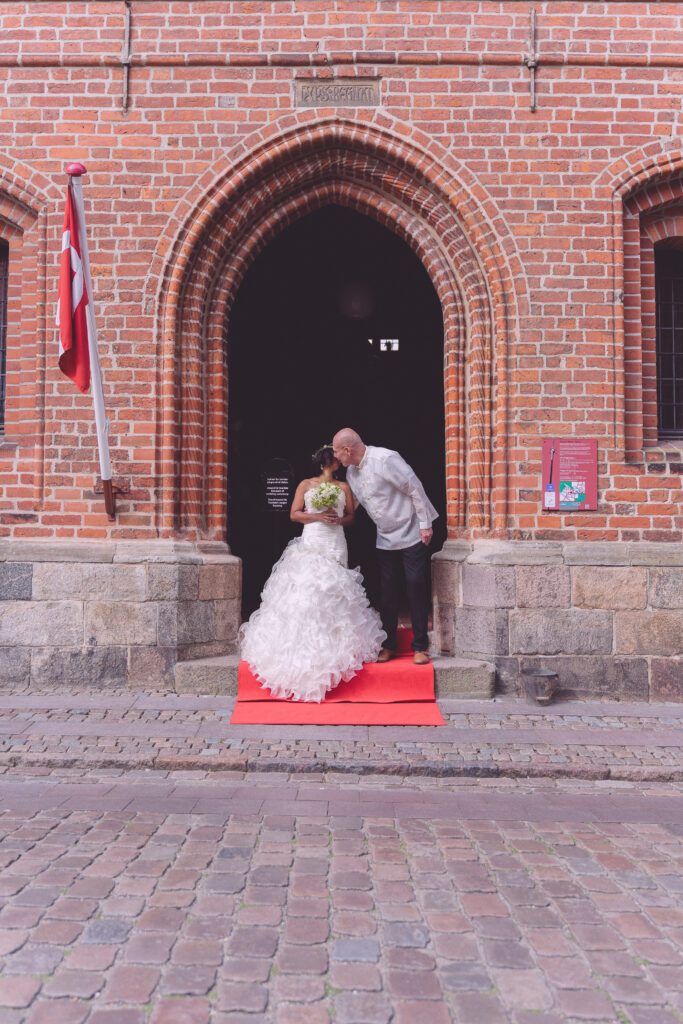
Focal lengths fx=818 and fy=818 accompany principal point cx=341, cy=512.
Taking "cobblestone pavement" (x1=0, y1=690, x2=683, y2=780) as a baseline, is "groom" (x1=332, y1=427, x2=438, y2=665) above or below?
above

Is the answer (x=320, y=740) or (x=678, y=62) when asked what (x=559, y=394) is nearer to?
(x=678, y=62)

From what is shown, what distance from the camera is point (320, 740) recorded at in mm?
5598

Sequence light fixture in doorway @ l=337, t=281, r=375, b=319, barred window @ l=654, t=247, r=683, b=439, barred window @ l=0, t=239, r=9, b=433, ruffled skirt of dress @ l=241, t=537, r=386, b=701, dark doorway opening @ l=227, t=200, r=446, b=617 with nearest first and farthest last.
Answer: ruffled skirt of dress @ l=241, t=537, r=386, b=701 < barred window @ l=654, t=247, r=683, b=439 < barred window @ l=0, t=239, r=9, b=433 < dark doorway opening @ l=227, t=200, r=446, b=617 < light fixture in doorway @ l=337, t=281, r=375, b=319

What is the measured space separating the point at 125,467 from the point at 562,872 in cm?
485

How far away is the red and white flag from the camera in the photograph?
6379 mm

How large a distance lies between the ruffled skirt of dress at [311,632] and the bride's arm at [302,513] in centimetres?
37

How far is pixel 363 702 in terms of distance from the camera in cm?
638

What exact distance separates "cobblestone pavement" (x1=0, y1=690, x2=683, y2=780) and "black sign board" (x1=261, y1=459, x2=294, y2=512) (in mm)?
3949

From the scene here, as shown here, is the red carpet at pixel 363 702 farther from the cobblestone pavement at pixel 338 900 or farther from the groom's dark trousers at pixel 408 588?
the cobblestone pavement at pixel 338 900

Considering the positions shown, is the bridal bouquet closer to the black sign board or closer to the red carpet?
the red carpet

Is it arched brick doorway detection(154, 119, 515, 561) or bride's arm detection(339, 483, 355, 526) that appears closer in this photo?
arched brick doorway detection(154, 119, 515, 561)

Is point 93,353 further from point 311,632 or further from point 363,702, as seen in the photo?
point 363,702

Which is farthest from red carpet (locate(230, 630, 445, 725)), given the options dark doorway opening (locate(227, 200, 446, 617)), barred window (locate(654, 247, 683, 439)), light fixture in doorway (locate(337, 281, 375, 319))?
light fixture in doorway (locate(337, 281, 375, 319))

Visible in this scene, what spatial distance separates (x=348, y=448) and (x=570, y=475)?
1895mm
